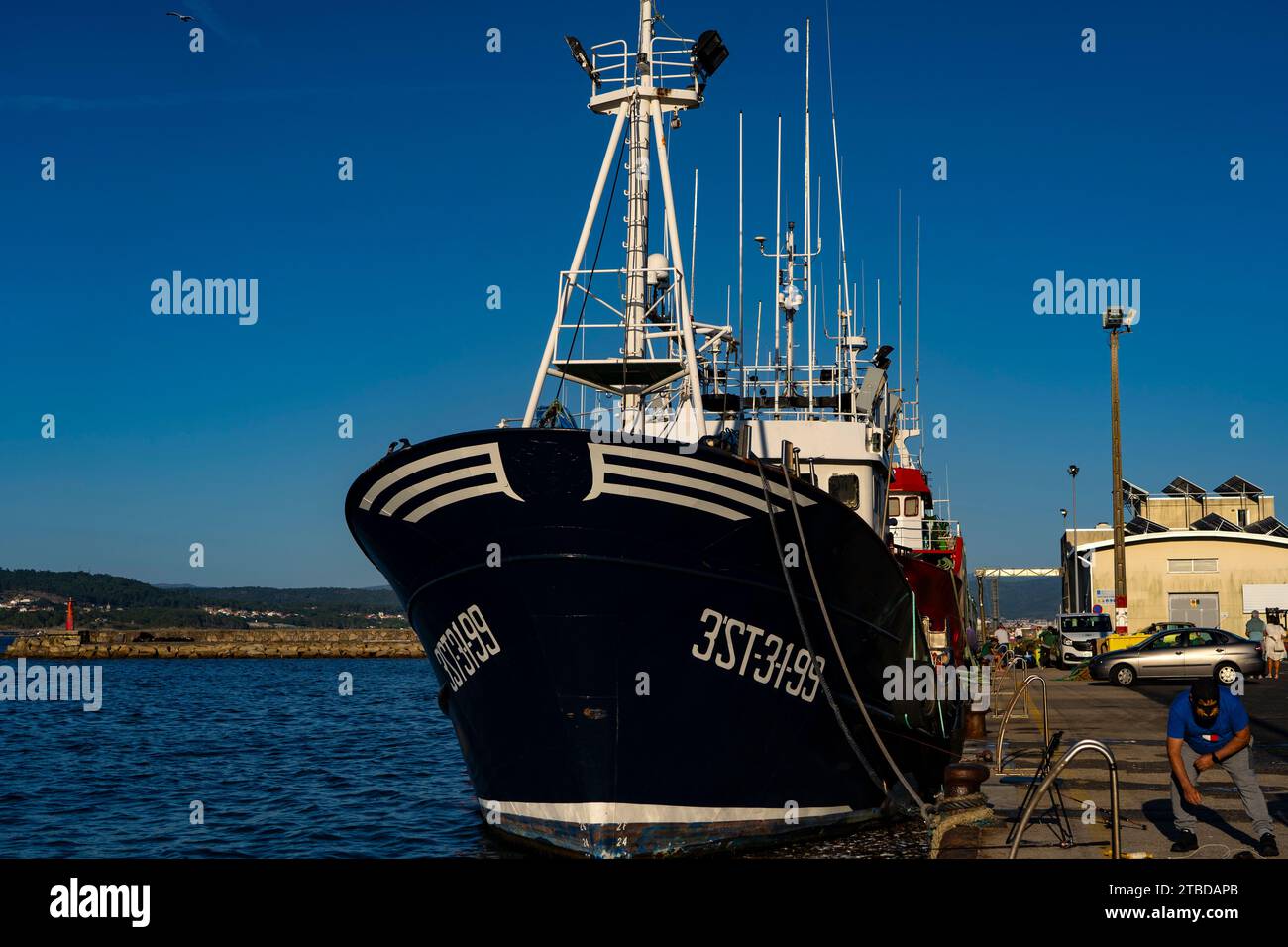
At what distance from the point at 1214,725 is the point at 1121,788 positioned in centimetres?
409

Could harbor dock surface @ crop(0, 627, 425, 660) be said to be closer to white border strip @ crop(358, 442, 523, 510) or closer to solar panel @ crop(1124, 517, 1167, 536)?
solar panel @ crop(1124, 517, 1167, 536)

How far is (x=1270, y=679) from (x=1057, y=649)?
977 cm

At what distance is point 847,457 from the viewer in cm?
1717

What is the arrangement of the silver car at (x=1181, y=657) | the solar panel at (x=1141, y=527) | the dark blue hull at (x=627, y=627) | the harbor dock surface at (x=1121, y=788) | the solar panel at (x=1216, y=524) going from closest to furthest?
the harbor dock surface at (x=1121, y=788) → the dark blue hull at (x=627, y=627) → the silver car at (x=1181, y=657) → the solar panel at (x=1216, y=524) → the solar panel at (x=1141, y=527)

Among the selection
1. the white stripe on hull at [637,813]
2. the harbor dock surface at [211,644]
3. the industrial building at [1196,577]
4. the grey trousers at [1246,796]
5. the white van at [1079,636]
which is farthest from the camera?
the harbor dock surface at [211,644]

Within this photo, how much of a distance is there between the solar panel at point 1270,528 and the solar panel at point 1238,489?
3.09 m

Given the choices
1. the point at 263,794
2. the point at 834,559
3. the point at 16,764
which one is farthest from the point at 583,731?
the point at 16,764

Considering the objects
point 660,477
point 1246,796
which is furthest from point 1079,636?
point 660,477

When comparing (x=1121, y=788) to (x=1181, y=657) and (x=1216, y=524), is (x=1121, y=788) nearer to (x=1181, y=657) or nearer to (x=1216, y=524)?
(x=1181, y=657)

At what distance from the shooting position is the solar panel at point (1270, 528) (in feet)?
205

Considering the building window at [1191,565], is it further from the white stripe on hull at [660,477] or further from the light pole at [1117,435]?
the white stripe on hull at [660,477]

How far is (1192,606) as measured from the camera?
51.1 metres

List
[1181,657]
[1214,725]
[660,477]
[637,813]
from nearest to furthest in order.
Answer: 1. [1214,725]
2. [660,477]
3. [637,813]
4. [1181,657]

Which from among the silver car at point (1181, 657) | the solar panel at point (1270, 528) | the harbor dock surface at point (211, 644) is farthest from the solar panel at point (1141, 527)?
the harbor dock surface at point (211, 644)
